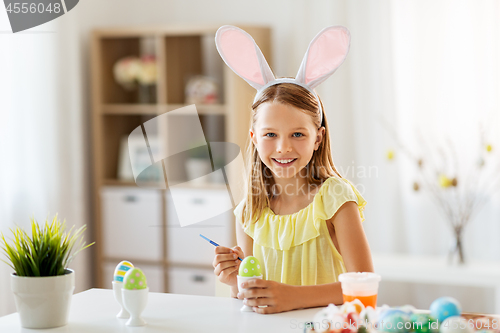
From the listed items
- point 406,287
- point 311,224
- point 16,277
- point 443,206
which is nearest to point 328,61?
point 311,224

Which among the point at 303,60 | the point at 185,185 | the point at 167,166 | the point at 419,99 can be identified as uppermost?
the point at 419,99

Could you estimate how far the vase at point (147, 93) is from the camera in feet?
10.6

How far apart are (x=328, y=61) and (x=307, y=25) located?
178 cm

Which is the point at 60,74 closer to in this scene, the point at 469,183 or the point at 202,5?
the point at 202,5

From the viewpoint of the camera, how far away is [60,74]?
9.91 ft

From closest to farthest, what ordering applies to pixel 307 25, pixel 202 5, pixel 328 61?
pixel 328 61, pixel 307 25, pixel 202 5

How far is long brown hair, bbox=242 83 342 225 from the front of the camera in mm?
1293

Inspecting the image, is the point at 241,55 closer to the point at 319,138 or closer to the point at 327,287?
the point at 319,138

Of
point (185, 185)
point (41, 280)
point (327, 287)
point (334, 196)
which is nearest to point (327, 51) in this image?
point (334, 196)

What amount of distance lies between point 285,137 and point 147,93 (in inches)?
83.5

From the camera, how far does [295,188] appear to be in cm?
140

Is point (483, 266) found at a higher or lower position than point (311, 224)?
lower

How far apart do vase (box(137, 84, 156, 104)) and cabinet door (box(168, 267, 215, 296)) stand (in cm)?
99

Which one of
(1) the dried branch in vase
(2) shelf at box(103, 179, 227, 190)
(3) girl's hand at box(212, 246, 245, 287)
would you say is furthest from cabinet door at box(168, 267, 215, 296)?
(3) girl's hand at box(212, 246, 245, 287)
